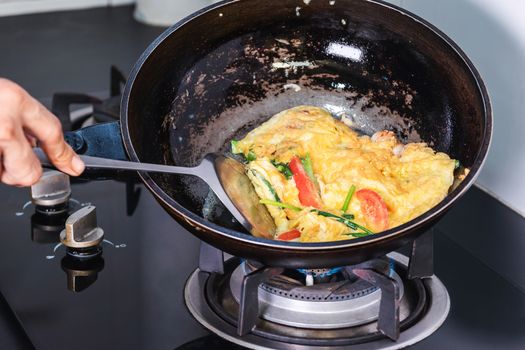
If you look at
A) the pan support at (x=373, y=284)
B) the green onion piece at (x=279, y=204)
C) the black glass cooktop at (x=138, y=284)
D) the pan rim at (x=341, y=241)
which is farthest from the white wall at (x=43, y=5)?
the pan support at (x=373, y=284)

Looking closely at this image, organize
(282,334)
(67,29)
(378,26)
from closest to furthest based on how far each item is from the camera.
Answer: (282,334) → (378,26) → (67,29)

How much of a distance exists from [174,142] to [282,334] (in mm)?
363

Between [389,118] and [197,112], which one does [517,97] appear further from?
[197,112]

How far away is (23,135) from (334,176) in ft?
1.68

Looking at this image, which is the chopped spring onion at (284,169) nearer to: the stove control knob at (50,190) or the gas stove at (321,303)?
the gas stove at (321,303)

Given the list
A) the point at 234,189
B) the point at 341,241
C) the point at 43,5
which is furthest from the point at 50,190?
the point at 43,5

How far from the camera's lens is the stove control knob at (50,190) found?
132 cm

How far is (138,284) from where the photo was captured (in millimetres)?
1176

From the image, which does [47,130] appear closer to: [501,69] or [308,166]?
[308,166]

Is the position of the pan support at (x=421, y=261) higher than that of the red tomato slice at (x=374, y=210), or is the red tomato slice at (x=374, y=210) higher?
the red tomato slice at (x=374, y=210)

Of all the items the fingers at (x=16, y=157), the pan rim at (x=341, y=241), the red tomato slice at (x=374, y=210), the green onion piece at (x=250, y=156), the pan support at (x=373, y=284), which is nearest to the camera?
the fingers at (x=16, y=157)

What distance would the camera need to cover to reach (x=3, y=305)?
1.14 metres

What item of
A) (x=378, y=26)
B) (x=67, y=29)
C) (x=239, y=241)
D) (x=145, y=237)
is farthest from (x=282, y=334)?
(x=67, y=29)

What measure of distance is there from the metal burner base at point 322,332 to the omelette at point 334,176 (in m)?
0.13
